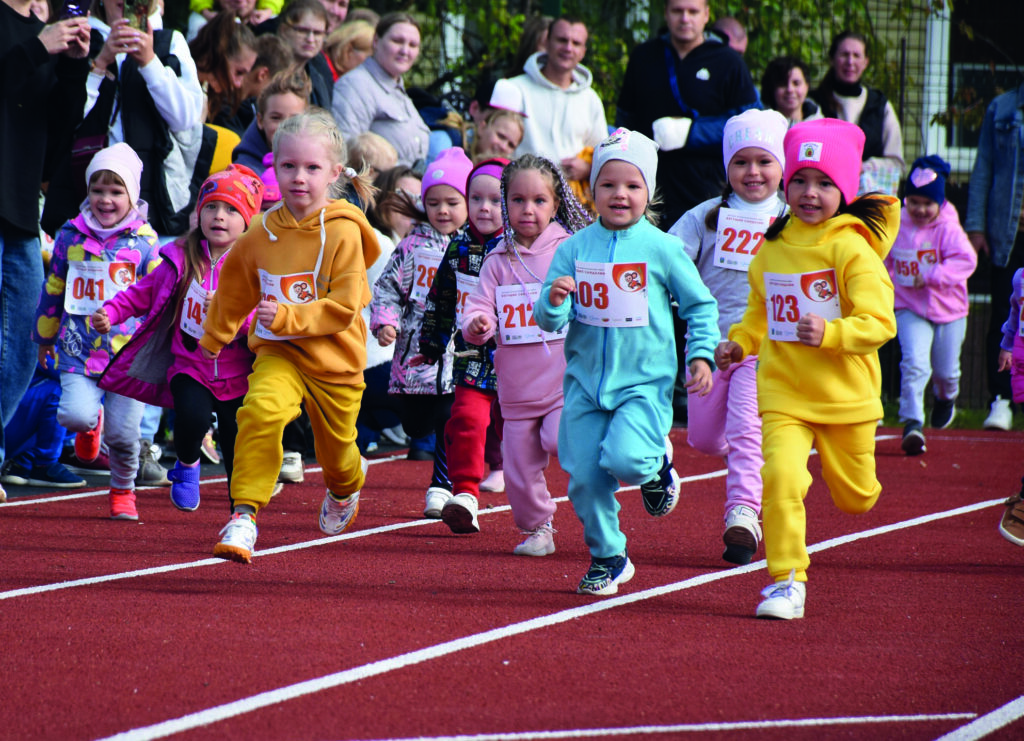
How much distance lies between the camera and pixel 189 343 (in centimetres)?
734

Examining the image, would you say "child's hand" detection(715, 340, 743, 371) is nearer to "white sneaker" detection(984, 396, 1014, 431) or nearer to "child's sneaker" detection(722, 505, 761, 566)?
"child's sneaker" detection(722, 505, 761, 566)

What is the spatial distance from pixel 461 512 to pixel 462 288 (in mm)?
1185

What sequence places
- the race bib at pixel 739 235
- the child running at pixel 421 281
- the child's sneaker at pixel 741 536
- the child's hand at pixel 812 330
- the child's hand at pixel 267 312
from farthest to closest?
the child running at pixel 421 281
the race bib at pixel 739 235
the child's sneaker at pixel 741 536
the child's hand at pixel 267 312
the child's hand at pixel 812 330

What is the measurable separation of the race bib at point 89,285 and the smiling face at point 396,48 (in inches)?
149

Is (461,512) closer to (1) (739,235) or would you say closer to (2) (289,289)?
(2) (289,289)

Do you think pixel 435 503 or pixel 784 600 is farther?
pixel 435 503

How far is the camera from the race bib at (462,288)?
7.36 metres

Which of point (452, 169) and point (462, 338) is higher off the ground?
point (452, 169)

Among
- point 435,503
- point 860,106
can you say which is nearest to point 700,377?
point 435,503

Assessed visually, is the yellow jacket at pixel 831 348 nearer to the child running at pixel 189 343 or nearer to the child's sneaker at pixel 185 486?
the child running at pixel 189 343

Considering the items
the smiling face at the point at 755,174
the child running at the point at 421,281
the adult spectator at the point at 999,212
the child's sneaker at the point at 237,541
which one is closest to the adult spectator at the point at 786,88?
the adult spectator at the point at 999,212

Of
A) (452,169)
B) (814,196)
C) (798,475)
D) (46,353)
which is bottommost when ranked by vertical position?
(798,475)

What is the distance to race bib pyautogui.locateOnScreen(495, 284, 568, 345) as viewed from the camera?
6.57 metres

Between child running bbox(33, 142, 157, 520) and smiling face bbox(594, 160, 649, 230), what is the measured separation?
313 centimetres
